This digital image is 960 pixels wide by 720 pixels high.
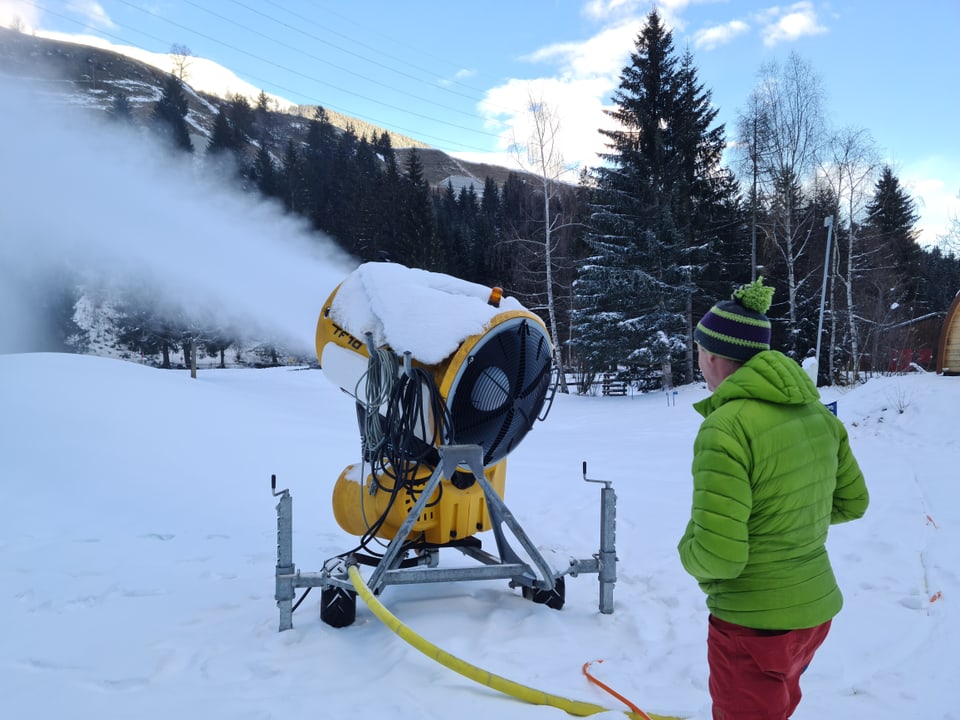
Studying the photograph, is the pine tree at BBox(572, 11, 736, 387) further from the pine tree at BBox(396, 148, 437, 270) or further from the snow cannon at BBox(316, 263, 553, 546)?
the snow cannon at BBox(316, 263, 553, 546)

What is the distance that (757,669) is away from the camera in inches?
70.9

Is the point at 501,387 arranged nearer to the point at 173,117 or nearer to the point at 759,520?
the point at 759,520

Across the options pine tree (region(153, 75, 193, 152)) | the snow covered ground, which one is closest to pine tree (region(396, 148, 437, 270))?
pine tree (region(153, 75, 193, 152))

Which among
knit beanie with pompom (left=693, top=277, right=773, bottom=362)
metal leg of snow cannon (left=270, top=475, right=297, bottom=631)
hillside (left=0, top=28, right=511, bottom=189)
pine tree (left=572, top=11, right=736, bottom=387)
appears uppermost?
hillside (left=0, top=28, right=511, bottom=189)

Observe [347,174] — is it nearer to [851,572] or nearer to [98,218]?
[98,218]

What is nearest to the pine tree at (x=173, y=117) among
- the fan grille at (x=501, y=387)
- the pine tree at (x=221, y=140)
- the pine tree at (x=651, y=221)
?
the pine tree at (x=221, y=140)

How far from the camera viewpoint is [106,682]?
9.31 feet

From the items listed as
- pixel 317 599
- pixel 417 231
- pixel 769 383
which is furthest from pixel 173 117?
pixel 769 383

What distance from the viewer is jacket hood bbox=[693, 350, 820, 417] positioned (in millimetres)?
1732

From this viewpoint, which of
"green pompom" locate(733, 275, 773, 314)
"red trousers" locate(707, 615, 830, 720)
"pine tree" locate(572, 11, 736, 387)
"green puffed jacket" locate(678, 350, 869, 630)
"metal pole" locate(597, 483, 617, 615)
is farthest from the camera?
"pine tree" locate(572, 11, 736, 387)

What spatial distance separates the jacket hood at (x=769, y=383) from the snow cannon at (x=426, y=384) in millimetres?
1676

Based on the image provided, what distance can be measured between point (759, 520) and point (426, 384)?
74.9 inches

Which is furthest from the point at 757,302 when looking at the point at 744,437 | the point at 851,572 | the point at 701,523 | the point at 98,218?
the point at 98,218

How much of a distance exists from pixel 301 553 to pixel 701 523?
4095 mm
